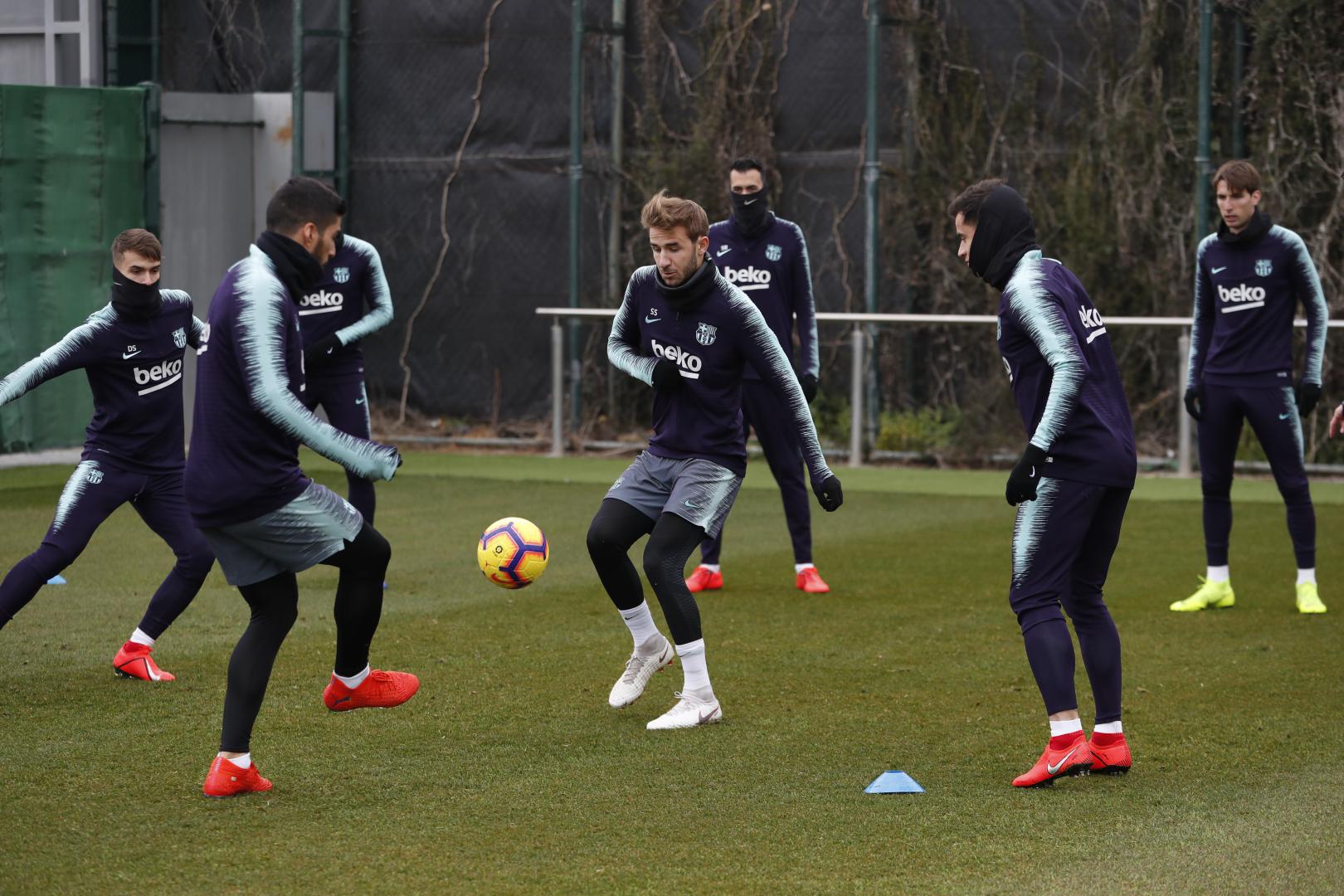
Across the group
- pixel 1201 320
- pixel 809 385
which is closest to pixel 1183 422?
pixel 1201 320

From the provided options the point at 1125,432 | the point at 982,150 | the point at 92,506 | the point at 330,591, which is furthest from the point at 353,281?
the point at 982,150

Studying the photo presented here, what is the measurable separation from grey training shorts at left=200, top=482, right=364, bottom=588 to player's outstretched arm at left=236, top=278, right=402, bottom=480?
8.5 inches

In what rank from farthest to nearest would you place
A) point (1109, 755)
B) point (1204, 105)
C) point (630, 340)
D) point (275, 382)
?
point (1204, 105) → point (630, 340) → point (1109, 755) → point (275, 382)

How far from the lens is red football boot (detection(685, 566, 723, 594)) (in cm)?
939

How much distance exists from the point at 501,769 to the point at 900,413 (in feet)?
34.9

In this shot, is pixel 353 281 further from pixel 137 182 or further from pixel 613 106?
pixel 613 106

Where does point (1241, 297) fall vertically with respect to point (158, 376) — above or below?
above

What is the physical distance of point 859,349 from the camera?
15289 millimetres

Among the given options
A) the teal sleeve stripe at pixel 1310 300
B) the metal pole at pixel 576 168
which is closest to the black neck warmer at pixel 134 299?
the teal sleeve stripe at pixel 1310 300

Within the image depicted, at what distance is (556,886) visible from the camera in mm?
4445

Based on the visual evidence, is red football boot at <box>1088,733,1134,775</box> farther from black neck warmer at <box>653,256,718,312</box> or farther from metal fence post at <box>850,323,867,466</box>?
metal fence post at <box>850,323,867,466</box>

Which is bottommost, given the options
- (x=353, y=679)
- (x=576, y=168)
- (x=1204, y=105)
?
(x=353, y=679)

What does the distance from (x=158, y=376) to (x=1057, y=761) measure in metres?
3.84

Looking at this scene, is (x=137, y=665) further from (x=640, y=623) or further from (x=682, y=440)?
(x=682, y=440)
